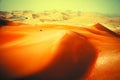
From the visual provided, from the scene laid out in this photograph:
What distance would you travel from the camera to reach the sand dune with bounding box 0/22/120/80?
307 cm

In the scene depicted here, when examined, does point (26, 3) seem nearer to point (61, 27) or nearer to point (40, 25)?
point (40, 25)

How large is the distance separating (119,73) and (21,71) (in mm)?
1825

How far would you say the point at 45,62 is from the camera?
10.6 ft

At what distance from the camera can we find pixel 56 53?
11.1 feet

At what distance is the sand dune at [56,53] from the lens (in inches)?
121

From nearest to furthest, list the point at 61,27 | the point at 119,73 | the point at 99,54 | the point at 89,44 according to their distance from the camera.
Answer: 1. the point at 119,73
2. the point at 99,54
3. the point at 89,44
4. the point at 61,27

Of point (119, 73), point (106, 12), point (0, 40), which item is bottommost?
point (119, 73)

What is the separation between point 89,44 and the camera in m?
3.92

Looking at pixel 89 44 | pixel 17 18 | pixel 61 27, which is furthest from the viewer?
pixel 17 18

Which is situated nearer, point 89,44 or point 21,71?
point 21,71

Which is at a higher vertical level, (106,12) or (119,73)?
(106,12)

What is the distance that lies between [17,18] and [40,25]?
0.71 meters

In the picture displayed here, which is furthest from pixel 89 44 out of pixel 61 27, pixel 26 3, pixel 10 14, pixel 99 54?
pixel 10 14

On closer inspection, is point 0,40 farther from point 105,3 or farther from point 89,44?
point 105,3
